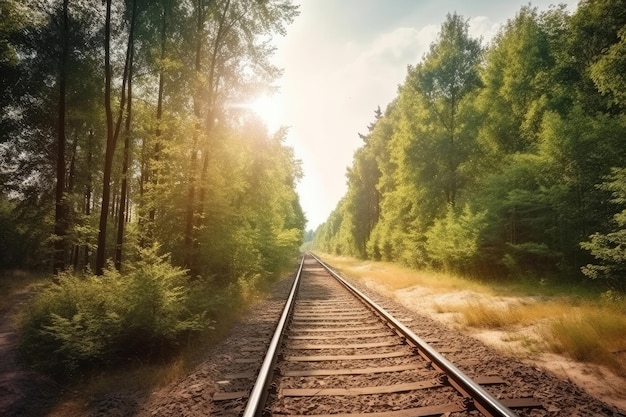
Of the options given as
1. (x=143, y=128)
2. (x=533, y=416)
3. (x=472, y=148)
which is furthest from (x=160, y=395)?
(x=472, y=148)

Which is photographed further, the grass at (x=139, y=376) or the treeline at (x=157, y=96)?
the treeline at (x=157, y=96)

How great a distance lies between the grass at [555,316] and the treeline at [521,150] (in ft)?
3.68

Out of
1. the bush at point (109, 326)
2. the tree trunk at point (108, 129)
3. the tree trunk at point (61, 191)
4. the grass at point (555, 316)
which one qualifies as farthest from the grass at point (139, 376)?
the tree trunk at point (61, 191)

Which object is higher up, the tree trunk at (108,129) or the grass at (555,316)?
the tree trunk at (108,129)

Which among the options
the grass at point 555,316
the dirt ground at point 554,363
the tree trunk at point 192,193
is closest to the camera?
the dirt ground at point 554,363

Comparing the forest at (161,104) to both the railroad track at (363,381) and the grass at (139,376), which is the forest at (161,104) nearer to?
the grass at (139,376)

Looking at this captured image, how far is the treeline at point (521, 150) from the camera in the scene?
12.7 meters

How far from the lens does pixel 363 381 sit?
176 inches

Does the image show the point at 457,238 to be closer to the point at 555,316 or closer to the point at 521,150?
the point at 521,150

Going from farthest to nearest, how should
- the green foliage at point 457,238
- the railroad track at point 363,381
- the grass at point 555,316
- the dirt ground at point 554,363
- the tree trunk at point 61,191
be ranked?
the green foliage at point 457,238, the tree trunk at point 61,191, the grass at point 555,316, the dirt ground at point 554,363, the railroad track at point 363,381

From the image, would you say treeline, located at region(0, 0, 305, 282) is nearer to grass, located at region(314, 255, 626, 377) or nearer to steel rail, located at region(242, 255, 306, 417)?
steel rail, located at region(242, 255, 306, 417)

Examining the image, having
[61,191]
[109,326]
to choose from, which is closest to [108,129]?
[61,191]

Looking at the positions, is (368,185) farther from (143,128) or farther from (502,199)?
(143,128)

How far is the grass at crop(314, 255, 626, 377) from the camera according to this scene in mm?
5758
